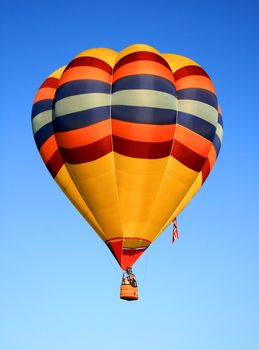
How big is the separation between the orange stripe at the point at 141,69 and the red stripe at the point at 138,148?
2.19m

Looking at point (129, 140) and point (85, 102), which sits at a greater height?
point (85, 102)

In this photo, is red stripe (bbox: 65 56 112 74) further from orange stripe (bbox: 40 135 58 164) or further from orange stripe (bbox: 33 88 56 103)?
orange stripe (bbox: 40 135 58 164)

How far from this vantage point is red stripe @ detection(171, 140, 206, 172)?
26.3 m

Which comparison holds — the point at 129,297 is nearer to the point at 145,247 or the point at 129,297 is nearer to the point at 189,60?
the point at 145,247

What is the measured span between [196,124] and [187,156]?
1126 millimetres

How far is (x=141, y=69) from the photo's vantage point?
26.2 meters

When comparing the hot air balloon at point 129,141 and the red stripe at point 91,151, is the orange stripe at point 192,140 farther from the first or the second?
the red stripe at point 91,151

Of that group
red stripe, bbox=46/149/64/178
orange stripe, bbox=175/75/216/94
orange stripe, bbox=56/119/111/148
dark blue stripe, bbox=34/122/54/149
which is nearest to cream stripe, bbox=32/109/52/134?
dark blue stripe, bbox=34/122/54/149

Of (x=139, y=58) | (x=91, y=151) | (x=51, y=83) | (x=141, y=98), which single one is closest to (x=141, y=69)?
(x=139, y=58)

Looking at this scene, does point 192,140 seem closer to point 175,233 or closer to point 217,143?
point 217,143

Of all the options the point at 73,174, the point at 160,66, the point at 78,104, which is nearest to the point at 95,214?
the point at 73,174

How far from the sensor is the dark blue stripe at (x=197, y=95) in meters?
26.6

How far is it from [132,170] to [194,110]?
3003 millimetres

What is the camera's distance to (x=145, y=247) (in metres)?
26.3
